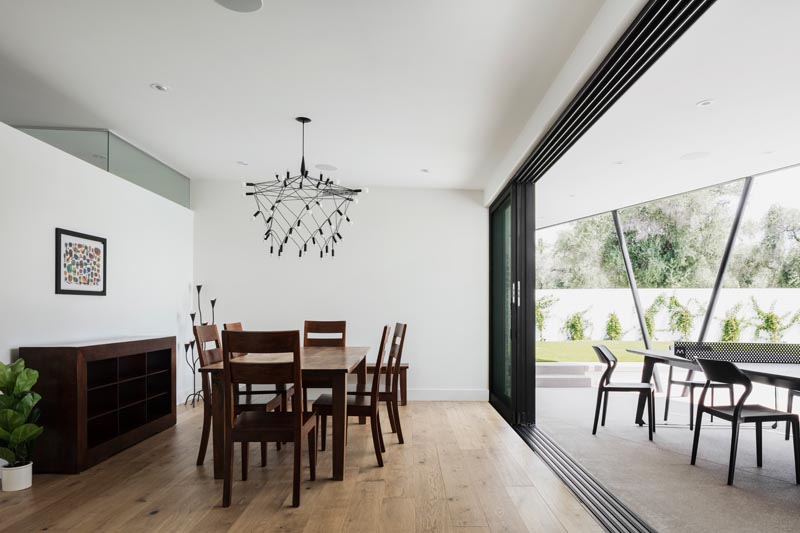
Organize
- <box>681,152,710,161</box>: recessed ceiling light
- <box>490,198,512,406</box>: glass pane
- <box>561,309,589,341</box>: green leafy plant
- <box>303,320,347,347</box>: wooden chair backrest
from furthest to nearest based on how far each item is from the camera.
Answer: <box>561,309,589,341</box>: green leafy plant, <box>490,198,512,406</box>: glass pane, <box>303,320,347,347</box>: wooden chair backrest, <box>681,152,710,161</box>: recessed ceiling light

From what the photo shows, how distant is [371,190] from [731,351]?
4233 millimetres

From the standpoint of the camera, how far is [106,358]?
3.79m

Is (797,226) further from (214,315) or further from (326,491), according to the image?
(214,315)

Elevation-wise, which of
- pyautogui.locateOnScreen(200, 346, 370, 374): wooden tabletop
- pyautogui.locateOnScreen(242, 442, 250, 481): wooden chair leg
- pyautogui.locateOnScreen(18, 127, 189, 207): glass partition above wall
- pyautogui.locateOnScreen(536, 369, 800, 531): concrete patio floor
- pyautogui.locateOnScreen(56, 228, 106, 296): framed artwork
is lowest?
pyautogui.locateOnScreen(536, 369, 800, 531): concrete patio floor

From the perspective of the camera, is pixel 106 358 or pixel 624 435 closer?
pixel 106 358

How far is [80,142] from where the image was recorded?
14.2ft

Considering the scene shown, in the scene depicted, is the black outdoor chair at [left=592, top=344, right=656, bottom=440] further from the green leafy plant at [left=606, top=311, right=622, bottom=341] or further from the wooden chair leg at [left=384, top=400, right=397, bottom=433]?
the green leafy plant at [left=606, top=311, right=622, bottom=341]

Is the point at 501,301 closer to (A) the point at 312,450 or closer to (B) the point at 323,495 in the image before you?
(A) the point at 312,450

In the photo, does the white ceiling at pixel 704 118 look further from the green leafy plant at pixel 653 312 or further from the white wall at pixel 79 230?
the white wall at pixel 79 230

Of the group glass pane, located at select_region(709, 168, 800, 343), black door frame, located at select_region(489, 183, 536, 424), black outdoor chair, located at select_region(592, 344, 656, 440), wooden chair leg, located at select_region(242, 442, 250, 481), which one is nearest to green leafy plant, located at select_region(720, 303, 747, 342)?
glass pane, located at select_region(709, 168, 800, 343)

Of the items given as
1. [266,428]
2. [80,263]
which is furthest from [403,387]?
[80,263]

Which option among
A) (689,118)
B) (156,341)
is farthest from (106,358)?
(689,118)

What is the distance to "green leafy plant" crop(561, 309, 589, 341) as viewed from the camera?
9320 mm

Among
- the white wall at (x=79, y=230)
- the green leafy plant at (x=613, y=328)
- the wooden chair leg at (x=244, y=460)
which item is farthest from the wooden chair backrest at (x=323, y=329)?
the green leafy plant at (x=613, y=328)
